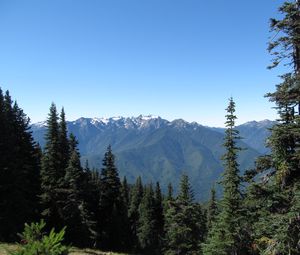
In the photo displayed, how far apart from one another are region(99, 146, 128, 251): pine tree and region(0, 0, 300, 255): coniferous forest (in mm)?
140

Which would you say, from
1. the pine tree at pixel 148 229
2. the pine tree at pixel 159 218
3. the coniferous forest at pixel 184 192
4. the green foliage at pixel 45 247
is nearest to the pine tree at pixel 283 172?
the coniferous forest at pixel 184 192

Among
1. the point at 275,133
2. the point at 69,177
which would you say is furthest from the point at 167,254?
the point at 275,133

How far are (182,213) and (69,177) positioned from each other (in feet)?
47.2

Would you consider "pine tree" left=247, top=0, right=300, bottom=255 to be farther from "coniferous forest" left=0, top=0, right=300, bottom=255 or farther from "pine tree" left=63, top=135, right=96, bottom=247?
"pine tree" left=63, top=135, right=96, bottom=247

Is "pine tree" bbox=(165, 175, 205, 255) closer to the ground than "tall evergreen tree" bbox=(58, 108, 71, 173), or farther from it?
closer to the ground

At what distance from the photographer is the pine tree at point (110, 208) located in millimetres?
50719

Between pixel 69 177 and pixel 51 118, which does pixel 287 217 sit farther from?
pixel 51 118

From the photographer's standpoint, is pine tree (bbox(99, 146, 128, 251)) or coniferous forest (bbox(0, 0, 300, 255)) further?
pine tree (bbox(99, 146, 128, 251))

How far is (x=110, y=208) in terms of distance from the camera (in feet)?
174

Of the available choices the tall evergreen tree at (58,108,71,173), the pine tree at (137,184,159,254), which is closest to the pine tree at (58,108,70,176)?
the tall evergreen tree at (58,108,71,173)

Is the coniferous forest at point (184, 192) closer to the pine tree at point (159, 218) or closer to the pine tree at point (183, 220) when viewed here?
the pine tree at point (183, 220)

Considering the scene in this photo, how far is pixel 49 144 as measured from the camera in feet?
141

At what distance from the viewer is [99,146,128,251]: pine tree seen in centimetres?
5072

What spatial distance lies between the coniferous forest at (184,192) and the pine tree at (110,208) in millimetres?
140
